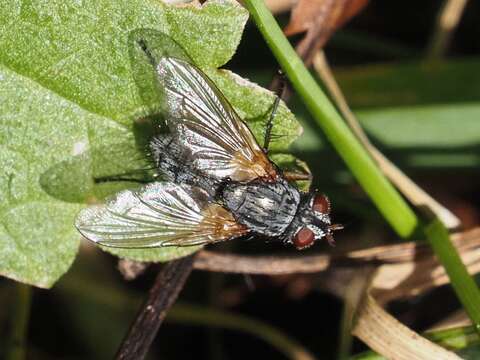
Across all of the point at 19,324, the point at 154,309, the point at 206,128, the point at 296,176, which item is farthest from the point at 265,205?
the point at 19,324

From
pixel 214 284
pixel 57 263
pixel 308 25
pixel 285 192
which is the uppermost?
pixel 308 25

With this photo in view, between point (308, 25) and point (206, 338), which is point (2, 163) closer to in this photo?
point (308, 25)

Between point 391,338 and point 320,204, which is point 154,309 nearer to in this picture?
point 320,204

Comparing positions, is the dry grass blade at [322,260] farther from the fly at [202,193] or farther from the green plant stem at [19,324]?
the green plant stem at [19,324]

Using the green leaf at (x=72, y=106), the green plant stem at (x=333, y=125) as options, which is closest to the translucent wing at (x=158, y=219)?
the green leaf at (x=72, y=106)

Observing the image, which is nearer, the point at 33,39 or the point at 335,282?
the point at 33,39

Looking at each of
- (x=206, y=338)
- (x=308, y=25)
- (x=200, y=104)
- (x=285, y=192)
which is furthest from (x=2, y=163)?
(x=206, y=338)

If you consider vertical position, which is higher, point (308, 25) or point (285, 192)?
point (308, 25)
